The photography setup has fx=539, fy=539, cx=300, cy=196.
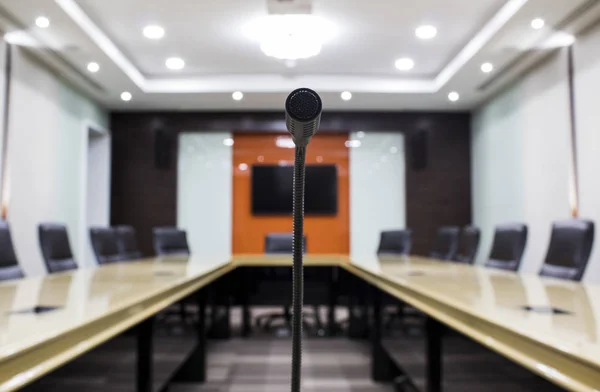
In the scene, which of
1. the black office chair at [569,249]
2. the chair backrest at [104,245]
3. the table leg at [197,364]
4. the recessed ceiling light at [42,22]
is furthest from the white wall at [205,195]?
the black office chair at [569,249]

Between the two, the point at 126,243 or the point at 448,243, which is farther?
the point at 448,243

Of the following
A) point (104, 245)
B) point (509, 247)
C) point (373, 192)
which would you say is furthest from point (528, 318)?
point (373, 192)

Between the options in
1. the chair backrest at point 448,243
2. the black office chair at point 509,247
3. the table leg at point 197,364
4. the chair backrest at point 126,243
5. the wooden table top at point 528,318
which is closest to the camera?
the wooden table top at point 528,318

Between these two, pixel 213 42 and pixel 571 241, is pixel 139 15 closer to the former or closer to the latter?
pixel 213 42

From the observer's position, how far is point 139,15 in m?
5.45

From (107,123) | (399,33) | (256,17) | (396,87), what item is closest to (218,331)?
(256,17)

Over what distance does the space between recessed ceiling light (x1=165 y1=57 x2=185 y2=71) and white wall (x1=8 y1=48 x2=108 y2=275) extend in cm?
141

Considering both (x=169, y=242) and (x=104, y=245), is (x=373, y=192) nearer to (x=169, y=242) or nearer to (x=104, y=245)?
(x=169, y=242)

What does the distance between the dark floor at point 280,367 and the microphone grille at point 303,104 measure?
2.53 feet

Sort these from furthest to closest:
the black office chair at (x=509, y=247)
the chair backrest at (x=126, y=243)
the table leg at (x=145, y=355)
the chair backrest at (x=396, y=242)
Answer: the chair backrest at (x=396, y=242) → the chair backrest at (x=126, y=243) → the black office chair at (x=509, y=247) → the table leg at (x=145, y=355)

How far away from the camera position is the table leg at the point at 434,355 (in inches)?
78.9

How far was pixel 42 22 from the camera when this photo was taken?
516cm

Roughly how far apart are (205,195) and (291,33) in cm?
386

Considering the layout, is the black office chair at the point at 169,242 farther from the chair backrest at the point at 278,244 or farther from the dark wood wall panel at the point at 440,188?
the dark wood wall panel at the point at 440,188
